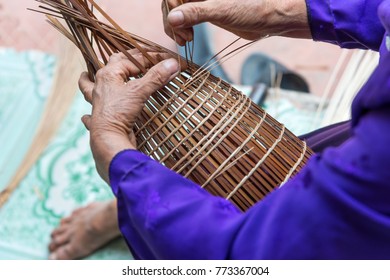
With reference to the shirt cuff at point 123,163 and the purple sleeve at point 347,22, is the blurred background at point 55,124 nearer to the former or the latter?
the purple sleeve at point 347,22

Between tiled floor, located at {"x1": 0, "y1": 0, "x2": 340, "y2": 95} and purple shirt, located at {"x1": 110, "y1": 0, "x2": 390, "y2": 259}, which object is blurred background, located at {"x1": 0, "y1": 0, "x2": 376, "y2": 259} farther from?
purple shirt, located at {"x1": 110, "y1": 0, "x2": 390, "y2": 259}

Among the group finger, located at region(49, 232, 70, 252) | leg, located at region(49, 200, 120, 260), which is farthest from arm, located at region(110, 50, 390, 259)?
finger, located at region(49, 232, 70, 252)

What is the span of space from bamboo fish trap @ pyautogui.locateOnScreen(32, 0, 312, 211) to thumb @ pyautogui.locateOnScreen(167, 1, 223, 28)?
9cm

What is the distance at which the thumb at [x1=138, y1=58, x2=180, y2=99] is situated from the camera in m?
0.91

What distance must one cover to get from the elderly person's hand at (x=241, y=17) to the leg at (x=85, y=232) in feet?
2.15

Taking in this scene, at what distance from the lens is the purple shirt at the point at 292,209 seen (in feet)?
2.11

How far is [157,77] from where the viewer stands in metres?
0.92

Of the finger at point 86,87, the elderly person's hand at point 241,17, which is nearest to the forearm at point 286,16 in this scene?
the elderly person's hand at point 241,17

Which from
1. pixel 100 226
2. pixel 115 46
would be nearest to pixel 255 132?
pixel 115 46

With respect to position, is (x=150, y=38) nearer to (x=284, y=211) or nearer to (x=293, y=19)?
(x=293, y=19)

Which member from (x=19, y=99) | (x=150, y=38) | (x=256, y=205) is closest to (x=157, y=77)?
(x=256, y=205)

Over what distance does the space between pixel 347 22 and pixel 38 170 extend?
3.82 feet

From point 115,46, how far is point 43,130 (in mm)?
987
